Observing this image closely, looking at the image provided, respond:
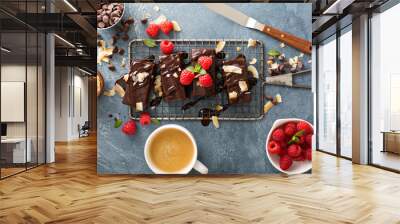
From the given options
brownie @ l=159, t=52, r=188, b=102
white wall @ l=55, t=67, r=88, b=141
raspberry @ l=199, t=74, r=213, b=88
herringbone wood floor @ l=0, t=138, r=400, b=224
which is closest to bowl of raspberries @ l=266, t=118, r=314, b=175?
herringbone wood floor @ l=0, t=138, r=400, b=224

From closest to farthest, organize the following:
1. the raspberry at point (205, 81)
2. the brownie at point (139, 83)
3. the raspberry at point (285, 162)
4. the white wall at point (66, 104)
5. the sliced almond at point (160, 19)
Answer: the raspberry at point (205, 81)
the brownie at point (139, 83)
the raspberry at point (285, 162)
the sliced almond at point (160, 19)
the white wall at point (66, 104)

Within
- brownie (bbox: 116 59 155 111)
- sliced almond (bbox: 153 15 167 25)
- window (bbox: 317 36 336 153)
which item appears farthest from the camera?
window (bbox: 317 36 336 153)

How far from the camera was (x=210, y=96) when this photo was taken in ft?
16.9

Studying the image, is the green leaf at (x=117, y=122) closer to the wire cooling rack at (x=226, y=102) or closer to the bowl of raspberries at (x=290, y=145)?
the wire cooling rack at (x=226, y=102)

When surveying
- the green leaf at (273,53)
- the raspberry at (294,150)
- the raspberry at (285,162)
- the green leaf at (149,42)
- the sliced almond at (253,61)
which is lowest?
the raspberry at (285,162)

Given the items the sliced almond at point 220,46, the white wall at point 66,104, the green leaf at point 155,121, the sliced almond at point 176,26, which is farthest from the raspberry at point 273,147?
the white wall at point 66,104

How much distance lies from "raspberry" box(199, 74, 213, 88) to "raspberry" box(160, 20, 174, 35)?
84cm

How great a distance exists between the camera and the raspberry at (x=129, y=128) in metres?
5.12

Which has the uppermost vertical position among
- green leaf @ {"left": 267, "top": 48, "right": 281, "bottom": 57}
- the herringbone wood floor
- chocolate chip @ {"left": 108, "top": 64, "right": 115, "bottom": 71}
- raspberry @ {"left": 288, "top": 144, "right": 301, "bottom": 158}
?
green leaf @ {"left": 267, "top": 48, "right": 281, "bottom": 57}

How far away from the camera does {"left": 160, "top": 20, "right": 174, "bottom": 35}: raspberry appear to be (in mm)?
5156

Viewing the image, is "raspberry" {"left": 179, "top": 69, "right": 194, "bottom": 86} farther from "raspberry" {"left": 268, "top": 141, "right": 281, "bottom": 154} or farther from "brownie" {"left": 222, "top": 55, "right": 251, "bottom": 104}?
"raspberry" {"left": 268, "top": 141, "right": 281, "bottom": 154}

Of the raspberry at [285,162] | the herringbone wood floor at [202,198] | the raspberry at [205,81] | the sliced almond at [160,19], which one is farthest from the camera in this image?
the sliced almond at [160,19]

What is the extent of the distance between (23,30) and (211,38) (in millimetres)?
2795

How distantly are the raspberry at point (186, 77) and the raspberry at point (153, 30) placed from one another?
2.34 feet
